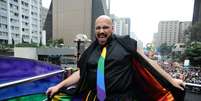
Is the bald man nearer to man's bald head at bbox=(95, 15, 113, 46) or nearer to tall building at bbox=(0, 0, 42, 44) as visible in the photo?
man's bald head at bbox=(95, 15, 113, 46)

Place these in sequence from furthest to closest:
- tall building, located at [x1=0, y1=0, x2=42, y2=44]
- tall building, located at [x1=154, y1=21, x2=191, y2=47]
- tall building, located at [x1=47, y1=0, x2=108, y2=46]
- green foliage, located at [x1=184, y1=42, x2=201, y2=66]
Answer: tall building, located at [x1=154, y1=21, x2=191, y2=47]
tall building, located at [x1=47, y1=0, x2=108, y2=46]
tall building, located at [x1=0, y1=0, x2=42, y2=44]
green foliage, located at [x1=184, y1=42, x2=201, y2=66]

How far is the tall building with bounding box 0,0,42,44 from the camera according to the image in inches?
1942

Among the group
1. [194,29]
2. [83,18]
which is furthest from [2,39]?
[194,29]

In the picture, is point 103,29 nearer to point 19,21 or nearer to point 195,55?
point 195,55

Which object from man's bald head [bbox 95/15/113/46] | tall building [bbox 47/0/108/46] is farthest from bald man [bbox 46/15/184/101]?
tall building [bbox 47/0/108/46]

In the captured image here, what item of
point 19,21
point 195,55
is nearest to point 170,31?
point 19,21

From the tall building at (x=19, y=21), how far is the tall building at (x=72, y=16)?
10962 millimetres

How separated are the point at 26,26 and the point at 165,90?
61.0 m

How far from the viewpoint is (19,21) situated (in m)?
54.9

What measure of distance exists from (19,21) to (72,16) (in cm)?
2371

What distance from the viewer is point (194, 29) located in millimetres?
45312

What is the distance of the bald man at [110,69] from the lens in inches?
65.1

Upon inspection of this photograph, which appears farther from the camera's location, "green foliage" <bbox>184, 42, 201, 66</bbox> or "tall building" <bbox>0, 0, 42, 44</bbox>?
"tall building" <bbox>0, 0, 42, 44</bbox>

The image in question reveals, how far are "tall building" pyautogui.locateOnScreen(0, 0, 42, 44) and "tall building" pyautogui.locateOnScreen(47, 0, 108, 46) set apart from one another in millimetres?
10962
